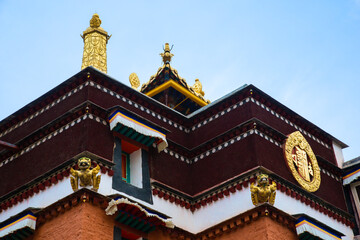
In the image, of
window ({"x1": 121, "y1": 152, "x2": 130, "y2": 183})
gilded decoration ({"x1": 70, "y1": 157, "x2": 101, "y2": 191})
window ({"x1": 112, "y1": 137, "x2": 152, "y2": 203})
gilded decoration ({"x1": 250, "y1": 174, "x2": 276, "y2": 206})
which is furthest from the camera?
window ({"x1": 121, "y1": 152, "x2": 130, "y2": 183})

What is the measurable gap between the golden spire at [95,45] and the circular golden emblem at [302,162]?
747 centimetres

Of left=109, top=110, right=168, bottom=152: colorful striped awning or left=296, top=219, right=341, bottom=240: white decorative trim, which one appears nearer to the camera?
left=296, top=219, right=341, bottom=240: white decorative trim

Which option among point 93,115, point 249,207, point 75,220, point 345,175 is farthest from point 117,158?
point 345,175

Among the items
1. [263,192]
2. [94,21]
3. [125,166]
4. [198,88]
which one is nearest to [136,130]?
[125,166]

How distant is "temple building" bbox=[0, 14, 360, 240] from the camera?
1927 cm

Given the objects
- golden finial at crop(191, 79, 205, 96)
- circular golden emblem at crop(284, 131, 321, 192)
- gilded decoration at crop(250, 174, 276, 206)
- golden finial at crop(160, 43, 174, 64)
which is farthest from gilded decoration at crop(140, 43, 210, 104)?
gilded decoration at crop(250, 174, 276, 206)

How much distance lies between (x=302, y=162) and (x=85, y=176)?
313 inches

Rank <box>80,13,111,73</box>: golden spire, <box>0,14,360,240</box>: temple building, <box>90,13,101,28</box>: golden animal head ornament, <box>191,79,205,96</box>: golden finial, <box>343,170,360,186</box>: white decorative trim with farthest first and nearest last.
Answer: <box>191,79,205,96</box>: golden finial → <box>90,13,101,28</box>: golden animal head ornament → <box>80,13,111,73</box>: golden spire → <box>343,170,360,186</box>: white decorative trim → <box>0,14,360,240</box>: temple building

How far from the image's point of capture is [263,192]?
19828mm

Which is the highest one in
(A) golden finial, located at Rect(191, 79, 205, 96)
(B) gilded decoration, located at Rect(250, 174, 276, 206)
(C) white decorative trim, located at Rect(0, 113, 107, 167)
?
(A) golden finial, located at Rect(191, 79, 205, 96)

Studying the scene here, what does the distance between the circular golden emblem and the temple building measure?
0.05 metres

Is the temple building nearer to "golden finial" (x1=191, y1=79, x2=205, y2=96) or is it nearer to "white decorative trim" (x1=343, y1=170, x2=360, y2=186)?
"white decorative trim" (x1=343, y1=170, x2=360, y2=186)

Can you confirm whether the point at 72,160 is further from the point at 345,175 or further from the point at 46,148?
the point at 345,175

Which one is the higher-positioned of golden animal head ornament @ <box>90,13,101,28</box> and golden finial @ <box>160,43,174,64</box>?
golden finial @ <box>160,43,174,64</box>
